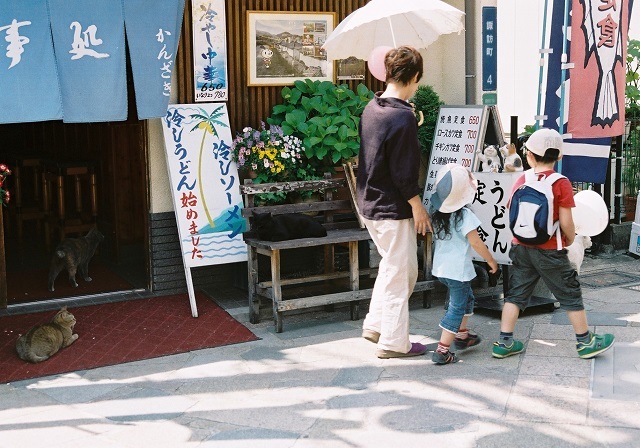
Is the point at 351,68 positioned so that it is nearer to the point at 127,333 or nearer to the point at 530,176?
the point at 530,176

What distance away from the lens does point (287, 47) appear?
31.2 feet

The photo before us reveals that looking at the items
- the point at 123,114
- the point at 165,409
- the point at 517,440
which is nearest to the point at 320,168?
the point at 123,114

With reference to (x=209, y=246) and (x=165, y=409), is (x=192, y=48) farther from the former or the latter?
(x=165, y=409)

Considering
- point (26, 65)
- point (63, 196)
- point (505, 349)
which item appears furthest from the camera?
point (63, 196)

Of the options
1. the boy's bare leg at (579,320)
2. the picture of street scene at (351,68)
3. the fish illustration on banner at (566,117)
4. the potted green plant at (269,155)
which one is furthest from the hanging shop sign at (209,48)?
the boy's bare leg at (579,320)

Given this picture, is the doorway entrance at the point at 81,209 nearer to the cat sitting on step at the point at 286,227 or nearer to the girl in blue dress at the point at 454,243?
the cat sitting on step at the point at 286,227

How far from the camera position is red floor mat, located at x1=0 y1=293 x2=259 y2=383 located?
727 centimetres

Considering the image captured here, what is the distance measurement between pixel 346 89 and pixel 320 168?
0.95 metres

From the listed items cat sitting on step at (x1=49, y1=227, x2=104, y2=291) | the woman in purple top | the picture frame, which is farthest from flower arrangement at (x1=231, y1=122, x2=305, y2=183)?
cat sitting on step at (x1=49, y1=227, x2=104, y2=291)

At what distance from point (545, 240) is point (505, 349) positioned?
1.01 m

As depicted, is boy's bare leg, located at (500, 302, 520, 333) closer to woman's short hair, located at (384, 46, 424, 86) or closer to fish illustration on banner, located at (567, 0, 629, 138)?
woman's short hair, located at (384, 46, 424, 86)

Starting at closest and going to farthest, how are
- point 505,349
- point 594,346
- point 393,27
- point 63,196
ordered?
point 594,346
point 505,349
point 393,27
point 63,196

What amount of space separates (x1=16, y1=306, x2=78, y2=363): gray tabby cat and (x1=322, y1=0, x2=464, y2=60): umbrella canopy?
376 cm

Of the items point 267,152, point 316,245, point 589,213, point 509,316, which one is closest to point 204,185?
point 267,152
